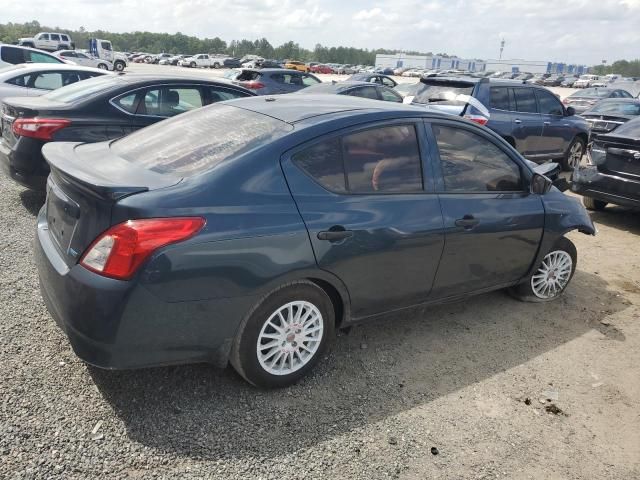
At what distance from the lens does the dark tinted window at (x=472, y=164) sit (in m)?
3.65

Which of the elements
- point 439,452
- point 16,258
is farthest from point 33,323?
point 439,452

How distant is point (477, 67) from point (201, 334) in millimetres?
128750

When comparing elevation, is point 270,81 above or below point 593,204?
above

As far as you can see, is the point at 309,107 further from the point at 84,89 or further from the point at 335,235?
the point at 84,89

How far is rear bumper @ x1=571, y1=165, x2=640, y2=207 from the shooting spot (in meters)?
6.67

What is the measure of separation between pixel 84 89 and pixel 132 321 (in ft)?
15.0

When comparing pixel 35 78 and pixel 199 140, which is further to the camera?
pixel 35 78

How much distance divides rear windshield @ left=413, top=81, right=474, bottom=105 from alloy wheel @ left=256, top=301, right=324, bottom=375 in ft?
22.2

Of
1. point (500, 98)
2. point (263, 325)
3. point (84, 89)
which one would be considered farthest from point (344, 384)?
point (500, 98)

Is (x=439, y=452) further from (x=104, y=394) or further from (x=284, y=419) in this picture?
(x=104, y=394)

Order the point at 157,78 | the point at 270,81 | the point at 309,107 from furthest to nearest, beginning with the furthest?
the point at 270,81, the point at 157,78, the point at 309,107

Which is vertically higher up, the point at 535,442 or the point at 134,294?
the point at 134,294

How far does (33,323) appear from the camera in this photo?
3.61 metres

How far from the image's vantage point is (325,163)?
10.2 ft
